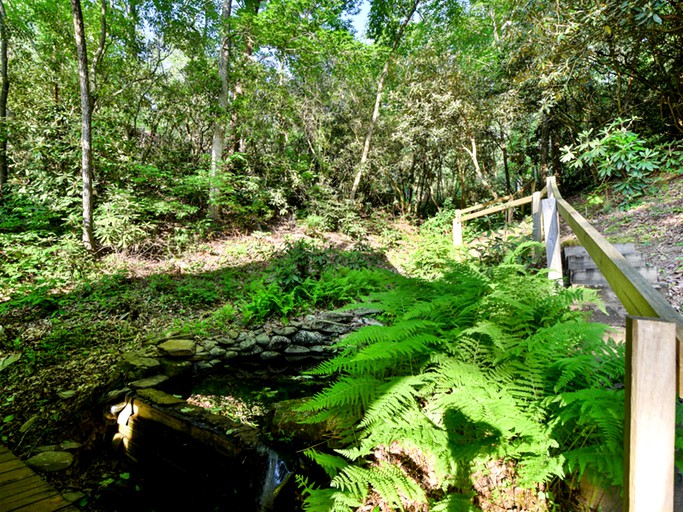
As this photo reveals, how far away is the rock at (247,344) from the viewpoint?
4311 millimetres

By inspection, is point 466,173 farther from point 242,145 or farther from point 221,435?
point 221,435

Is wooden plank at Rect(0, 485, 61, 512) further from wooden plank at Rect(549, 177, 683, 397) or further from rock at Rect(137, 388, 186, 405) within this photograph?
wooden plank at Rect(549, 177, 683, 397)

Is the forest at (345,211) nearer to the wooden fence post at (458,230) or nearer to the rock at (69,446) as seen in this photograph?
the rock at (69,446)

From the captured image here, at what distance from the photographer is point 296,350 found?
14.4ft

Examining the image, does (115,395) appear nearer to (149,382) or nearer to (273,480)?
(149,382)

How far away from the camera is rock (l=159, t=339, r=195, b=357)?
3957mm

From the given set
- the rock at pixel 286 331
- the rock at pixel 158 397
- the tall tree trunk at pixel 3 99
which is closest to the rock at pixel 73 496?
the rock at pixel 158 397

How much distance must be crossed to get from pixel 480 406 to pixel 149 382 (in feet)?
11.1

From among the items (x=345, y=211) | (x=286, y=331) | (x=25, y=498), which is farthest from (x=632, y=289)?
(x=345, y=211)

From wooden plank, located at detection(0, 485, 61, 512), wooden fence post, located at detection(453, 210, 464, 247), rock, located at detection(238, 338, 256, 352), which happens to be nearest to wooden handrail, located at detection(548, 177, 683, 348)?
wooden plank, located at detection(0, 485, 61, 512)

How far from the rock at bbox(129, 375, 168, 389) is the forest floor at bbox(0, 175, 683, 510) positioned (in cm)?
35

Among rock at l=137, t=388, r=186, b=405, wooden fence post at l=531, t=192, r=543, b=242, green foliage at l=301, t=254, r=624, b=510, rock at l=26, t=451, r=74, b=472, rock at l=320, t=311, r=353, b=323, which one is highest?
wooden fence post at l=531, t=192, r=543, b=242

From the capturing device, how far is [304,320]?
16.3ft

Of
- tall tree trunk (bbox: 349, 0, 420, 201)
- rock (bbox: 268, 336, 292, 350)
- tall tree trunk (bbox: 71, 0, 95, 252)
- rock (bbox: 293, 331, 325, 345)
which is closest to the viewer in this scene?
rock (bbox: 268, 336, 292, 350)
